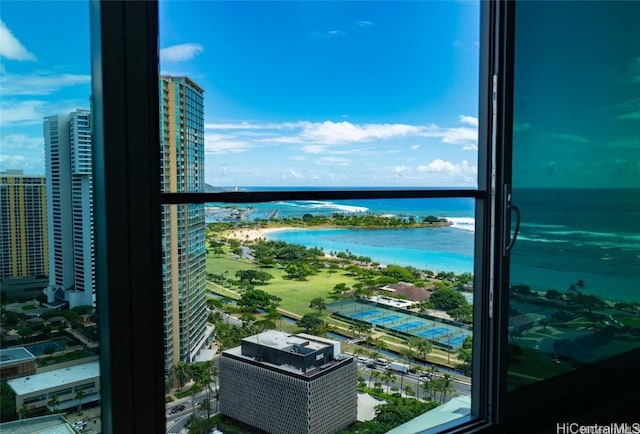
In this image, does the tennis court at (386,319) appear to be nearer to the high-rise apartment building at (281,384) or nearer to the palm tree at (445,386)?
the high-rise apartment building at (281,384)

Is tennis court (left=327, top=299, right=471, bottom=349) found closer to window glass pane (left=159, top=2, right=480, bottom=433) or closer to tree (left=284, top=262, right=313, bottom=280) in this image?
window glass pane (left=159, top=2, right=480, bottom=433)

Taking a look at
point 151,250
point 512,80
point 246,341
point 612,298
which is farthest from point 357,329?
point 612,298

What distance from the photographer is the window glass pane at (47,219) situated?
1.10 m

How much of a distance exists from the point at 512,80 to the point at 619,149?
0.95 meters

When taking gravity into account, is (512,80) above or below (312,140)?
above

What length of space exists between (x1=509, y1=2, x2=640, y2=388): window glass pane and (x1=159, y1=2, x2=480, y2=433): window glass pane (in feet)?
0.98

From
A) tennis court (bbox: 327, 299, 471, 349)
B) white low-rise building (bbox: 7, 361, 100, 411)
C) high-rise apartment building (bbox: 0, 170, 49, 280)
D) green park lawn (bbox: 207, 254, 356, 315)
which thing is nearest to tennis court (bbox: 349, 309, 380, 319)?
tennis court (bbox: 327, 299, 471, 349)

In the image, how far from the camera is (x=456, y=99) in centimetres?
183

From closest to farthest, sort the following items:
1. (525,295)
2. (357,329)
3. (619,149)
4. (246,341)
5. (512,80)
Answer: (246,341) → (357,329) → (512,80) → (525,295) → (619,149)

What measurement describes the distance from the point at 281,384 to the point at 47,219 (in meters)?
0.77

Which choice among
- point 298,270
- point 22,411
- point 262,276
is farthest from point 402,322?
point 22,411

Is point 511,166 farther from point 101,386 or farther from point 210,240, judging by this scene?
point 101,386

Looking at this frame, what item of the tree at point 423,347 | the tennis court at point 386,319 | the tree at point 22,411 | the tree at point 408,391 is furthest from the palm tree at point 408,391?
the tree at point 22,411

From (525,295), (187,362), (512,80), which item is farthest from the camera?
(525,295)
